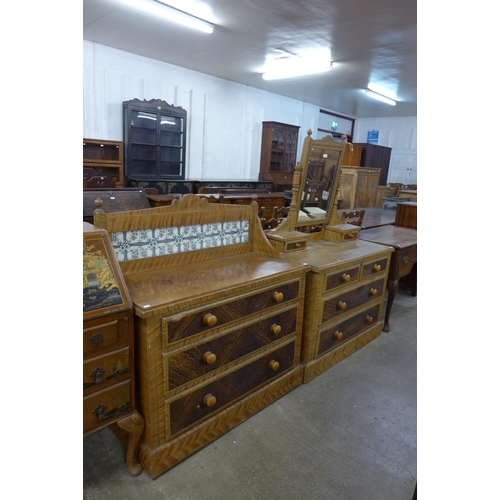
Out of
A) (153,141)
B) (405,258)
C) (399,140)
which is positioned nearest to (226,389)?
(405,258)

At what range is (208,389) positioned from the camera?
72.5 inches

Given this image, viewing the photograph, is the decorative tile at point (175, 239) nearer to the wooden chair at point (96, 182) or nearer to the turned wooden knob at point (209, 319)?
the turned wooden knob at point (209, 319)

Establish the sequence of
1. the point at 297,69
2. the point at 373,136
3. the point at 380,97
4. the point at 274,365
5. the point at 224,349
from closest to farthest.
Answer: the point at 224,349
the point at 274,365
the point at 297,69
the point at 380,97
the point at 373,136

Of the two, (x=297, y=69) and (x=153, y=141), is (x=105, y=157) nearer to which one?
(x=153, y=141)

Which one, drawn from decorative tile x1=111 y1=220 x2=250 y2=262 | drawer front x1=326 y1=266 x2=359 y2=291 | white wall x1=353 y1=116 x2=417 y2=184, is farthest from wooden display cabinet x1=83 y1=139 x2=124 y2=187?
white wall x1=353 y1=116 x2=417 y2=184

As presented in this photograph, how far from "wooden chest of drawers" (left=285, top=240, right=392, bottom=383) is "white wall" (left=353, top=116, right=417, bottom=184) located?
857 cm

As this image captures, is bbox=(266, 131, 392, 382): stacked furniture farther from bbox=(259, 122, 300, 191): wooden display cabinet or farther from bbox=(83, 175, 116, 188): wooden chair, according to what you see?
bbox=(259, 122, 300, 191): wooden display cabinet

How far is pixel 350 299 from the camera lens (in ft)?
8.99

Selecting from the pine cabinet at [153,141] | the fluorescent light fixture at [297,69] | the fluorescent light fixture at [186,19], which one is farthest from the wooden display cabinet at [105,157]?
the fluorescent light fixture at [297,69]

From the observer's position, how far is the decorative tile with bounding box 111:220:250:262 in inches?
73.6

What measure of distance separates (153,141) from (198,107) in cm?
138

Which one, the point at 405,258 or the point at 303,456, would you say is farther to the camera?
the point at 405,258
